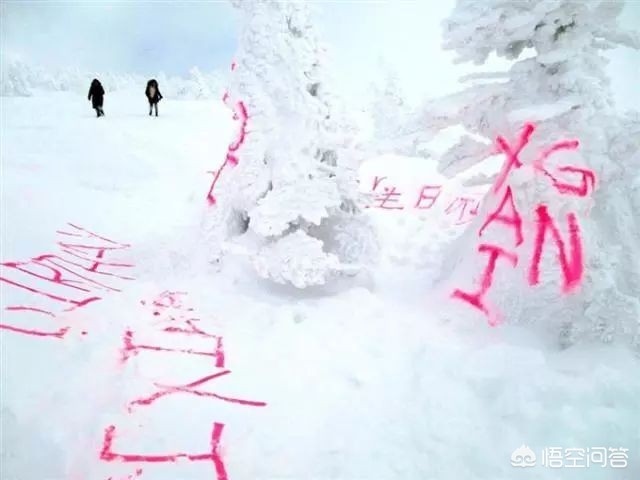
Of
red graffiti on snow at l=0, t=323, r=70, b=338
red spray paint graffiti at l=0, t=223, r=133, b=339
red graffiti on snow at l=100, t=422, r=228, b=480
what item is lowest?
red graffiti on snow at l=100, t=422, r=228, b=480

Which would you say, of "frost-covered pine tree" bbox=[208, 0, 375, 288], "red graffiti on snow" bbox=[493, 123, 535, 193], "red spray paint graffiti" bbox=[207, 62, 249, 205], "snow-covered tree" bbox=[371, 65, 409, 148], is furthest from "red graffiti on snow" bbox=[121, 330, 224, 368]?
"snow-covered tree" bbox=[371, 65, 409, 148]

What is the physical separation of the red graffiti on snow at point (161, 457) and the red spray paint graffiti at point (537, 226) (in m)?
3.47

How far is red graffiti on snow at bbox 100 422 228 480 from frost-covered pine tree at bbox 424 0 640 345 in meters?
3.59

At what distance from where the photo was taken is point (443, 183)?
41.7 ft

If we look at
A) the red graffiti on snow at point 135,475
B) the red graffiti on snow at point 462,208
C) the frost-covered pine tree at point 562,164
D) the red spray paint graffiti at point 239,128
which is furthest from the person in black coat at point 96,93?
the red graffiti on snow at point 135,475

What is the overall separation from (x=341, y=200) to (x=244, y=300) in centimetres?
217

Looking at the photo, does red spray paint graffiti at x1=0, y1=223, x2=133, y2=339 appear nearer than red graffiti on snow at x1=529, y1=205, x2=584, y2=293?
Yes

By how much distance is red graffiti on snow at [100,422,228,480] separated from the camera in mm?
3104

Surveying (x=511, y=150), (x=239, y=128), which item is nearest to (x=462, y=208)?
(x=511, y=150)

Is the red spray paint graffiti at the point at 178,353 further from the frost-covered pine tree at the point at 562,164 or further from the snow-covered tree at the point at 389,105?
the snow-covered tree at the point at 389,105

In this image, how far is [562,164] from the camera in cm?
479

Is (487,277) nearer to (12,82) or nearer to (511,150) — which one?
(511,150)

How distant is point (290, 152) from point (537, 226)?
3.57 m

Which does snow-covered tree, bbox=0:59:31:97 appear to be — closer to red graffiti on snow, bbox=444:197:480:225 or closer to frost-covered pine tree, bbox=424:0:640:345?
red graffiti on snow, bbox=444:197:480:225
